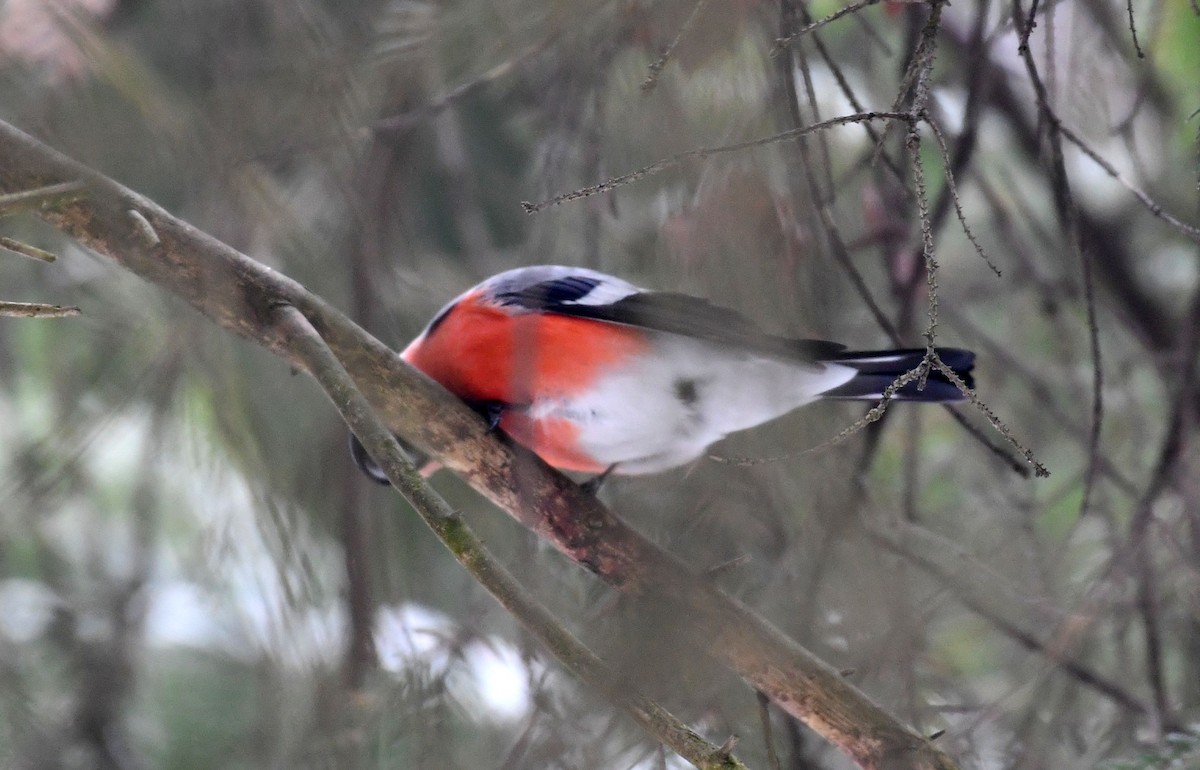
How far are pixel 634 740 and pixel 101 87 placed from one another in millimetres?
1442

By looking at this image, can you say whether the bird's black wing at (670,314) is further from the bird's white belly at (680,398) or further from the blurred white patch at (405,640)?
the blurred white patch at (405,640)

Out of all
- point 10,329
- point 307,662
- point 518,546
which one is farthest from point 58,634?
point 518,546

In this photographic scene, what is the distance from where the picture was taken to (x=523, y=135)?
350cm

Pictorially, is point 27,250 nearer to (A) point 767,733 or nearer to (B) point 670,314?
(B) point 670,314

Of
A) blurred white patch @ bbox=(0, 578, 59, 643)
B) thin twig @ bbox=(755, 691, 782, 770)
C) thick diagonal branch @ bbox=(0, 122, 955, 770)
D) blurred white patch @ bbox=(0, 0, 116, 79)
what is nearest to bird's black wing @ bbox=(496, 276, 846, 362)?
thick diagonal branch @ bbox=(0, 122, 955, 770)

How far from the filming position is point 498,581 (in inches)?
53.4

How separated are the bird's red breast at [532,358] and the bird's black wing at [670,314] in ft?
0.11

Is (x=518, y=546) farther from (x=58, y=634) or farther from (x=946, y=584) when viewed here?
(x=58, y=634)

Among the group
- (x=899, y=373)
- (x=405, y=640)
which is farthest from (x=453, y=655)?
(x=899, y=373)

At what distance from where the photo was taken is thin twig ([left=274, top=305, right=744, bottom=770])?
131cm

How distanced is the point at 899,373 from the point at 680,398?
0.40m

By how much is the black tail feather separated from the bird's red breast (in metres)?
0.38

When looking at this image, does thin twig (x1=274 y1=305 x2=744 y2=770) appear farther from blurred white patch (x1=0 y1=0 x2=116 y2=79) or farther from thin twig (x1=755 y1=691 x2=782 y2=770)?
blurred white patch (x1=0 y1=0 x2=116 y2=79)

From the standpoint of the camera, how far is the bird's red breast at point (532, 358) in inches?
81.6
